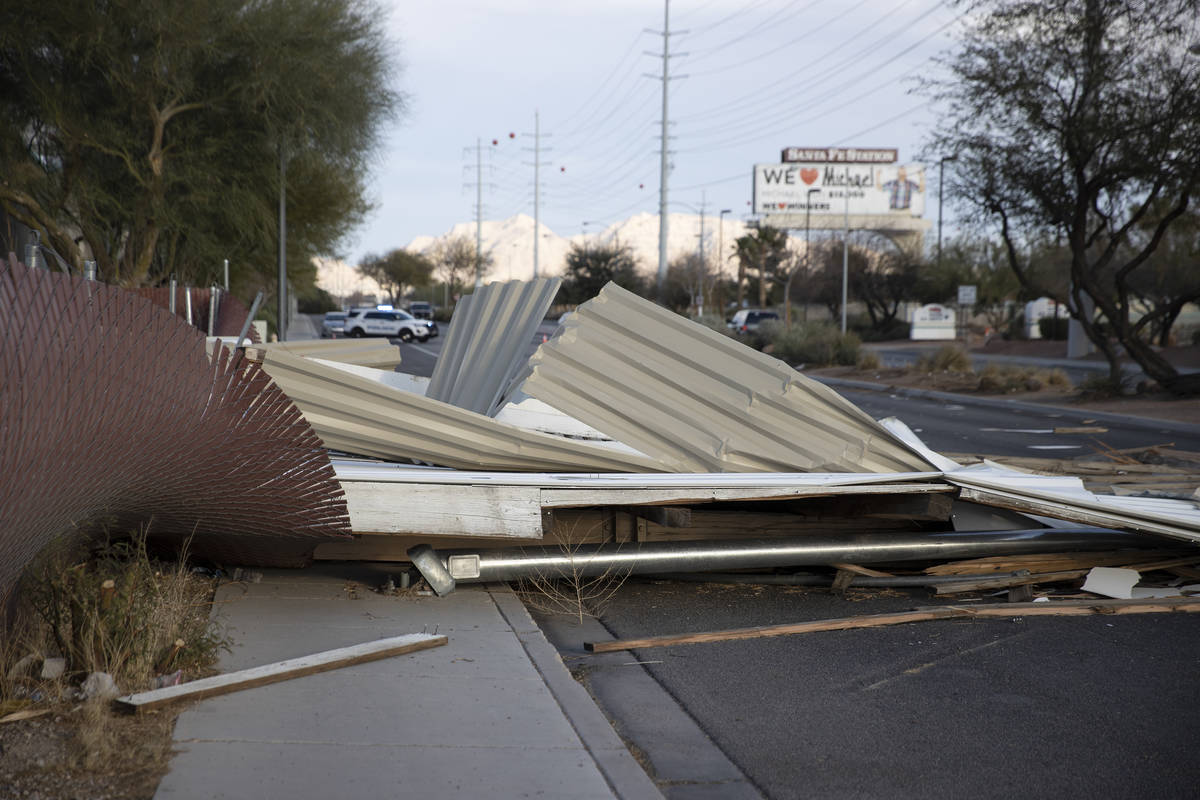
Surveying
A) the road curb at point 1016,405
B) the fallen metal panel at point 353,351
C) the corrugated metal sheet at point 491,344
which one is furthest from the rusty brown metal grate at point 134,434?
the road curb at point 1016,405

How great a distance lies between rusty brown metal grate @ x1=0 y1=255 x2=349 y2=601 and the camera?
4.10 m

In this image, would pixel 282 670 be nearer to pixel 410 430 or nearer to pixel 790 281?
pixel 410 430

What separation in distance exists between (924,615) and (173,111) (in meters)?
24.3

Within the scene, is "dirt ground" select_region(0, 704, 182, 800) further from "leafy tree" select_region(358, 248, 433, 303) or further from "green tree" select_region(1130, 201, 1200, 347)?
"leafy tree" select_region(358, 248, 433, 303)

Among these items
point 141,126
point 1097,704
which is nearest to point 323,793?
point 1097,704

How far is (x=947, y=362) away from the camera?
33344mm

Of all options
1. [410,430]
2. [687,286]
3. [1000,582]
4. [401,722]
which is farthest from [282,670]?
[687,286]

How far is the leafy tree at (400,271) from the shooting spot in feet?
443

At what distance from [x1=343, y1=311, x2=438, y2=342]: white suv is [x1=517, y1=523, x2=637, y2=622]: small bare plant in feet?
181

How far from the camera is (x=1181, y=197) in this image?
76.2 feet

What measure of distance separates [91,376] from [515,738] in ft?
6.90

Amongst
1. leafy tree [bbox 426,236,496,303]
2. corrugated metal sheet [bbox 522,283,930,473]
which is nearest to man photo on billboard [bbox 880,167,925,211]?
leafy tree [bbox 426,236,496,303]

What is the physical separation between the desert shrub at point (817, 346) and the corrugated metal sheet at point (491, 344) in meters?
30.3

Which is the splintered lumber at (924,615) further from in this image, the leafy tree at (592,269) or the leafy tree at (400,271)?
the leafy tree at (400,271)
